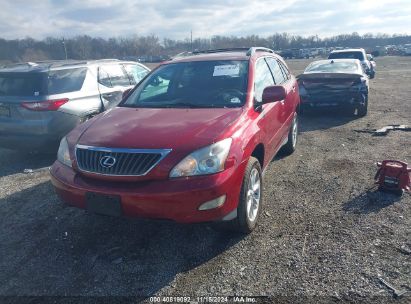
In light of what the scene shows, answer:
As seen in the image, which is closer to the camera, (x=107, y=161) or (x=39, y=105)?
(x=107, y=161)

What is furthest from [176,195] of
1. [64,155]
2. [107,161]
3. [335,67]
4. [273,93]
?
[335,67]

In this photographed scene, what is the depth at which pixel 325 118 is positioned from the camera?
950 centimetres

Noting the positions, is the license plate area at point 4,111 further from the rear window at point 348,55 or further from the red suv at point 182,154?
the rear window at point 348,55

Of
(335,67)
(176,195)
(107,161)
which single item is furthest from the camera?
(335,67)

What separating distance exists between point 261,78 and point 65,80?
3375 mm

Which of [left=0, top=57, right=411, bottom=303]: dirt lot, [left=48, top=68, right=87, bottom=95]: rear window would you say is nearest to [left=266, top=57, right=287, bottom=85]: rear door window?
[left=0, top=57, right=411, bottom=303]: dirt lot

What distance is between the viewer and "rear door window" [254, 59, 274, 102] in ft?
13.8

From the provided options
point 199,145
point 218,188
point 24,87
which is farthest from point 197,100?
point 24,87

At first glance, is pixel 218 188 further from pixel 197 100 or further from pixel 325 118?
pixel 325 118

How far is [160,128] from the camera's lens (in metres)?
3.41

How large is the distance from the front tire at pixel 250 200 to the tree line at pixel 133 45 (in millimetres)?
53572

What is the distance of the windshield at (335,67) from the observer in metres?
9.45

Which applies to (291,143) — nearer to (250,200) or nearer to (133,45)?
(250,200)

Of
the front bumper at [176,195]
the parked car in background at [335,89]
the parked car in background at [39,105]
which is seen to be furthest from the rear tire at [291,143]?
the front bumper at [176,195]
